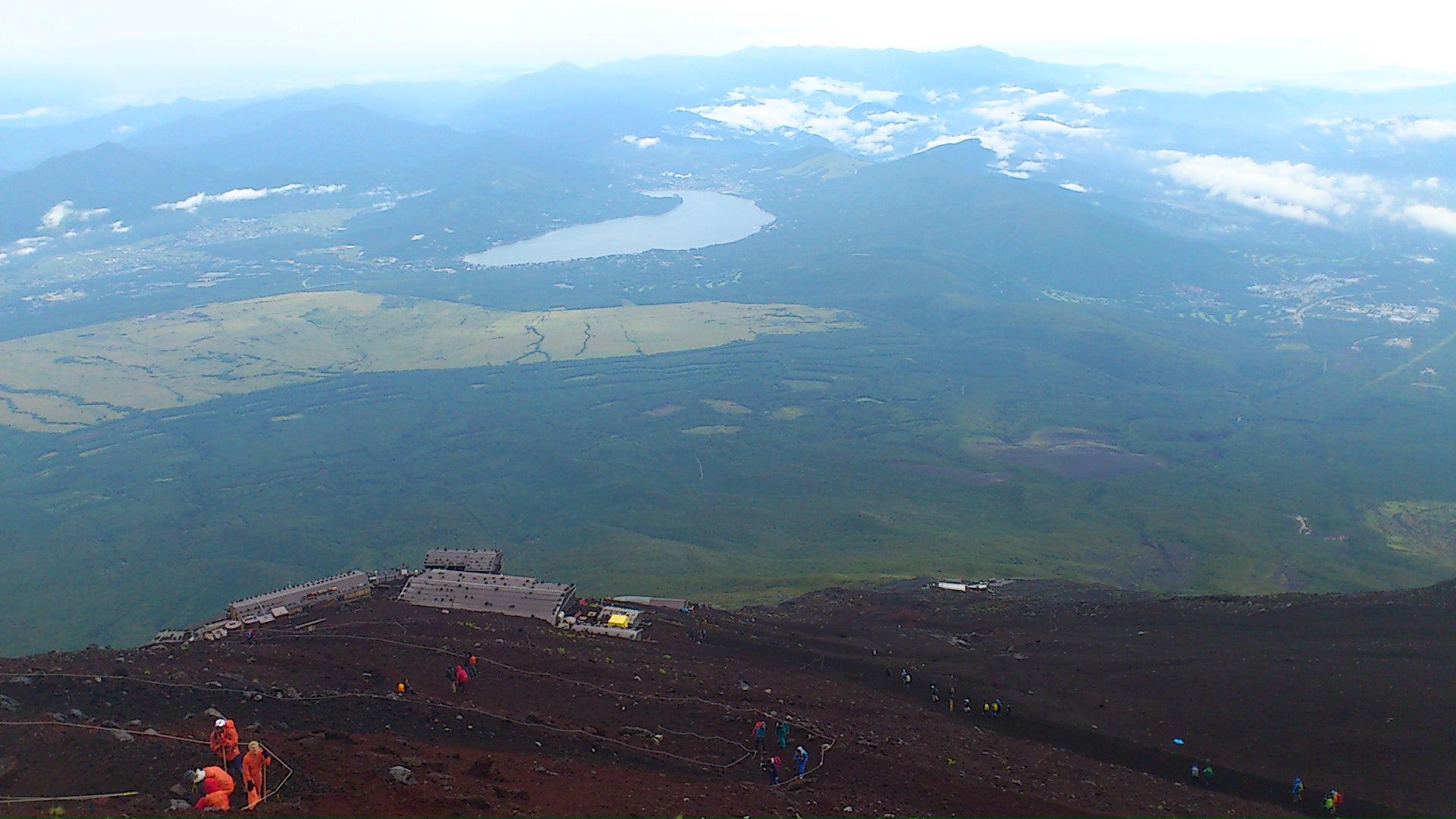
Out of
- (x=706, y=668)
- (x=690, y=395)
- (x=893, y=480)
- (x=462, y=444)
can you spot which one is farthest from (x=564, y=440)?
(x=706, y=668)

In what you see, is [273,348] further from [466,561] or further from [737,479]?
[466,561]

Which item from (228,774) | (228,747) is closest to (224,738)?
(228,774)

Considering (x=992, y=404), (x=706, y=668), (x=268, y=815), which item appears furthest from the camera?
(x=992, y=404)

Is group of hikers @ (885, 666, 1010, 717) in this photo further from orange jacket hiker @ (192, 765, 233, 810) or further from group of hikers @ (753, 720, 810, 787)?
orange jacket hiker @ (192, 765, 233, 810)

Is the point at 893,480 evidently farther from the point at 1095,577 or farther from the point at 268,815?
the point at 268,815

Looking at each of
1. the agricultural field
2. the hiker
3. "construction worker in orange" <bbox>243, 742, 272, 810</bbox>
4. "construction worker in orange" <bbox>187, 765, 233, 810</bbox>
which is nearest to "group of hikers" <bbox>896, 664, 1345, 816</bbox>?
"construction worker in orange" <bbox>243, 742, 272, 810</bbox>
